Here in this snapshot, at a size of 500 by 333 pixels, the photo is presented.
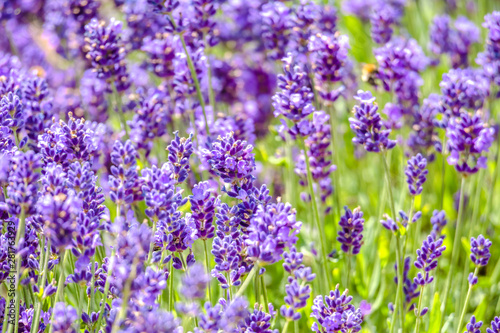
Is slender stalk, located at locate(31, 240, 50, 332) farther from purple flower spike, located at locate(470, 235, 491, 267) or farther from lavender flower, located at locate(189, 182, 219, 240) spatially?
purple flower spike, located at locate(470, 235, 491, 267)

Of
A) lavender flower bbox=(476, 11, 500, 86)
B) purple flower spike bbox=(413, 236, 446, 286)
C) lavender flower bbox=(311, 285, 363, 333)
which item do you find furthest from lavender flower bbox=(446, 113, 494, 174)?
lavender flower bbox=(311, 285, 363, 333)

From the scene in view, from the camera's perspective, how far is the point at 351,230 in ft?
7.11

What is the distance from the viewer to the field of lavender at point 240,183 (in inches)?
62.3

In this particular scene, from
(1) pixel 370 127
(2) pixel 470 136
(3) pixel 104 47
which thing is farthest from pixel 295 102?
(3) pixel 104 47

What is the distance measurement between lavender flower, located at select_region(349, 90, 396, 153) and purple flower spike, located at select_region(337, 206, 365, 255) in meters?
0.27

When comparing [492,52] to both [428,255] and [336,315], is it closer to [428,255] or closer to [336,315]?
[428,255]

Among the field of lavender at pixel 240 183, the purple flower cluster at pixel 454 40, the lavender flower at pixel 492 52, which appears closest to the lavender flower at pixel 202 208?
the field of lavender at pixel 240 183

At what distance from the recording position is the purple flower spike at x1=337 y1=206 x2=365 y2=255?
83.8 inches

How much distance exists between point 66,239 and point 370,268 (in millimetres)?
2039

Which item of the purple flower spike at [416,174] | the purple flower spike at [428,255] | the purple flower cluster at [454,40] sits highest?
the purple flower cluster at [454,40]

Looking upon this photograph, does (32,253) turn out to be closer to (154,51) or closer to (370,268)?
(154,51)

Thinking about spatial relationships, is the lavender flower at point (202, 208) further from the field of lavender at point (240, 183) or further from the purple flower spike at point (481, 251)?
the purple flower spike at point (481, 251)

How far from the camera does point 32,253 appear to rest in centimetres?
188

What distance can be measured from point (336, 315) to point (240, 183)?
0.56 m
